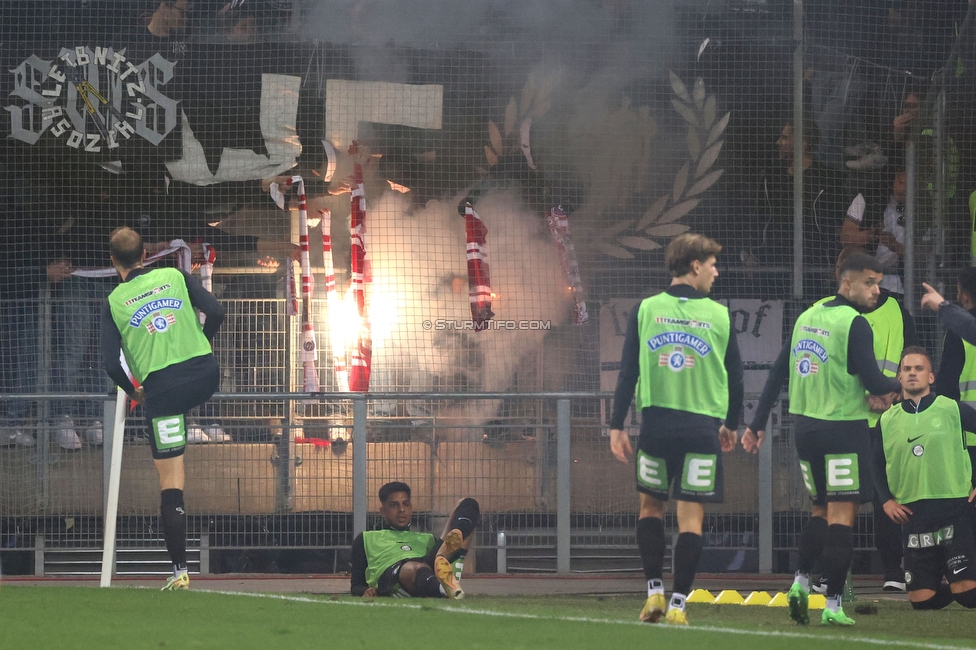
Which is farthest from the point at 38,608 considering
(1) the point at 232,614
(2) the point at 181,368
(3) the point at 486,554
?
(3) the point at 486,554

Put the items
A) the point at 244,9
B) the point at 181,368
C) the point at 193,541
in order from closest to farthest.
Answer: the point at 181,368 < the point at 193,541 < the point at 244,9

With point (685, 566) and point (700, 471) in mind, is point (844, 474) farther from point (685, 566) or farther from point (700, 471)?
point (685, 566)

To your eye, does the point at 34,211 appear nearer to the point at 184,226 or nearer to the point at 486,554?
the point at 184,226

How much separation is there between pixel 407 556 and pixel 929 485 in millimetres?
2862

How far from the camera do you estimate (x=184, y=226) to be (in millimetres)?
11438

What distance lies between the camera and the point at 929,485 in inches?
275

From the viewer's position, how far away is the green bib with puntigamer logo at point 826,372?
19.0 ft

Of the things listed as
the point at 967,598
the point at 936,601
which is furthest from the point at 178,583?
the point at 967,598

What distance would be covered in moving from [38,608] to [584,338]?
6.53m

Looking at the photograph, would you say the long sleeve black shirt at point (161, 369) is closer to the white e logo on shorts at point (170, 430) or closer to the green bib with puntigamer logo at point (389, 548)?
the white e logo on shorts at point (170, 430)

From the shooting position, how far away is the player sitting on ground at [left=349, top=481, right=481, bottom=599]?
715 centimetres

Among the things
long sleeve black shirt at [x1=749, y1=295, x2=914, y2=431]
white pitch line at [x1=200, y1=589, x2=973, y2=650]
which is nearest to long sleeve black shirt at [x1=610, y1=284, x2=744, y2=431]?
long sleeve black shirt at [x1=749, y1=295, x2=914, y2=431]

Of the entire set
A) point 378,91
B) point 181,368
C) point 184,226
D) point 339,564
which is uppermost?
point 378,91

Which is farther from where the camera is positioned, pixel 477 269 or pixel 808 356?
pixel 477 269
